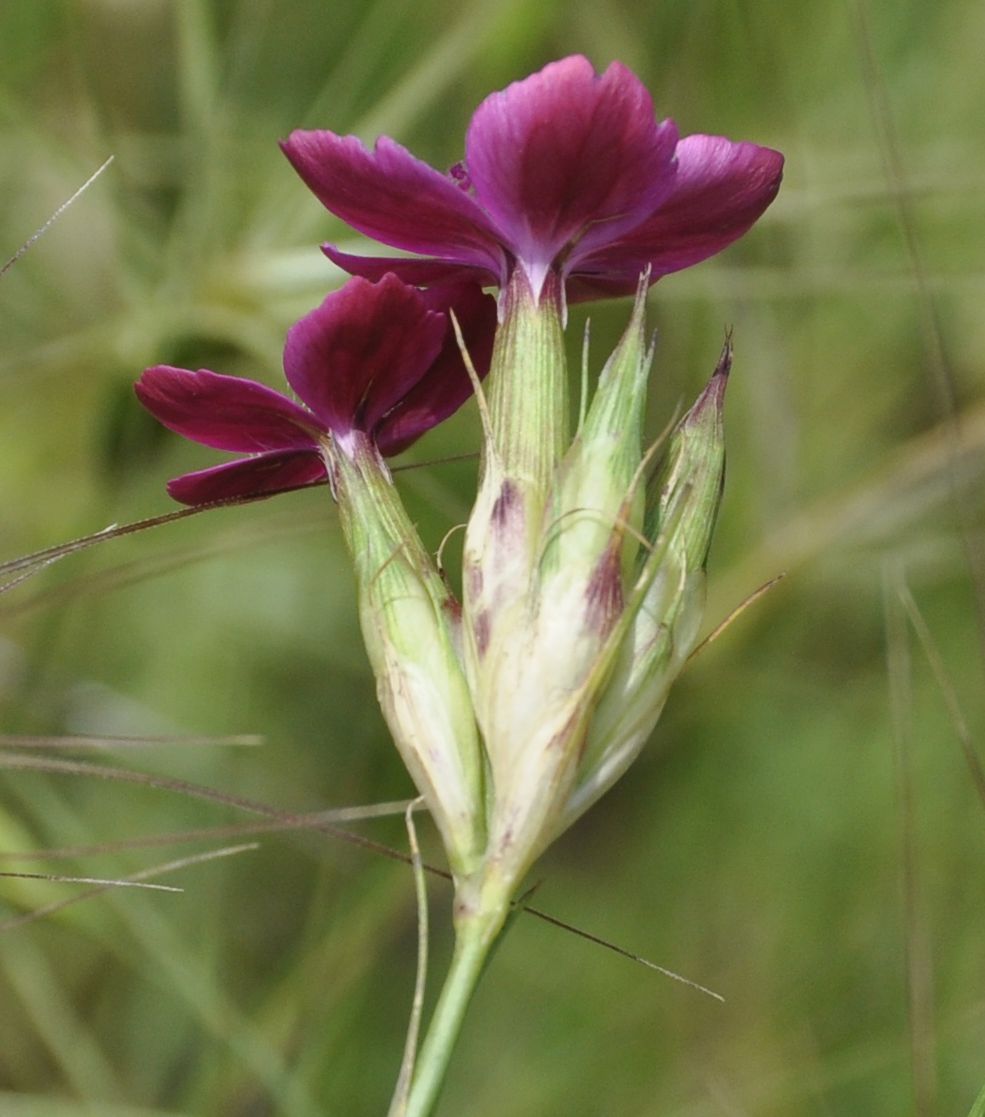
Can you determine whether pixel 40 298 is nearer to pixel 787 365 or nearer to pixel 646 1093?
pixel 787 365

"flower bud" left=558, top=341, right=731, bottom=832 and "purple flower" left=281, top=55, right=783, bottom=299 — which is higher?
"purple flower" left=281, top=55, right=783, bottom=299

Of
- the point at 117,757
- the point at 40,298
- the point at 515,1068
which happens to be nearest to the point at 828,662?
the point at 515,1068

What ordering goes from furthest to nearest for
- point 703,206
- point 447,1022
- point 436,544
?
point 436,544 → point 703,206 → point 447,1022

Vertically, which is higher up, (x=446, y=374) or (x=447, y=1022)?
(x=446, y=374)

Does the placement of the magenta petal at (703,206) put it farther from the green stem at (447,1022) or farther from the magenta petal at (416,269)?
the green stem at (447,1022)

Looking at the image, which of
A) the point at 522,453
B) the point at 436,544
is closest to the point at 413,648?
the point at 522,453

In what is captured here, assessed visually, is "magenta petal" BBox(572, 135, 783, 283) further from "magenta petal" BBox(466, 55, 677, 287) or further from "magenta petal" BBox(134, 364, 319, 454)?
"magenta petal" BBox(134, 364, 319, 454)

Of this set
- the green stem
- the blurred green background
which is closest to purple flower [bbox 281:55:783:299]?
the green stem

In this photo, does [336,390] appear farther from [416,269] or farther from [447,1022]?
[447,1022]
